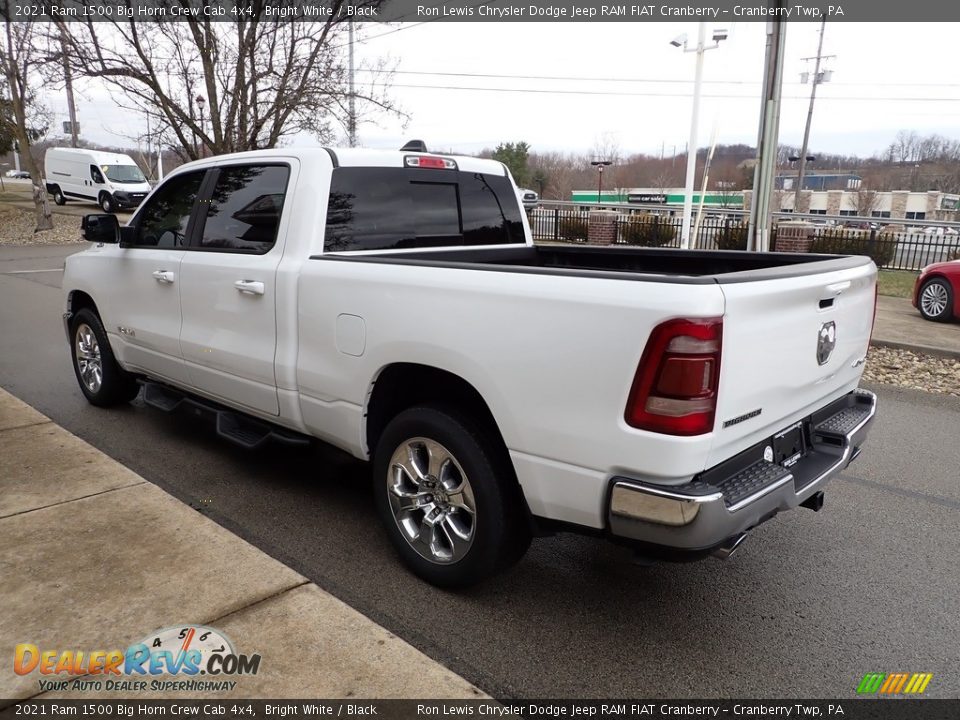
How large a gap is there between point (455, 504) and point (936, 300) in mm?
9872

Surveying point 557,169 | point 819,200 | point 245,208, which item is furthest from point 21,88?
point 819,200

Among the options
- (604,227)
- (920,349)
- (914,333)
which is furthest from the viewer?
(604,227)

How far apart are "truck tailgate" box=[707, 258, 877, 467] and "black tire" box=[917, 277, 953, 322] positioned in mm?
8255

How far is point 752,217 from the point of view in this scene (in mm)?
10852

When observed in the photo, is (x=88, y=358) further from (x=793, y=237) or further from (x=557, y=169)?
(x=557, y=169)

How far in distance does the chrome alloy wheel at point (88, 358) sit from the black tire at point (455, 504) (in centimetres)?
353

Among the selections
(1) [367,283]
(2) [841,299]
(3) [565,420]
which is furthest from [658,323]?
(1) [367,283]

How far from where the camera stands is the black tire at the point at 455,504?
2.85 meters

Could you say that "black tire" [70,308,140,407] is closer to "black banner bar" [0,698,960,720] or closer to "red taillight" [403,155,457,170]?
"red taillight" [403,155,457,170]

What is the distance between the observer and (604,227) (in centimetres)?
2131

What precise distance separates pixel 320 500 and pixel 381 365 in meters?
1.43

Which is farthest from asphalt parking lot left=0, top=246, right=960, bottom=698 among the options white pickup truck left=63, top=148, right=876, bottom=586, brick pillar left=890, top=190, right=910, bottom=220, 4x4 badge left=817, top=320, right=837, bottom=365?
brick pillar left=890, top=190, right=910, bottom=220

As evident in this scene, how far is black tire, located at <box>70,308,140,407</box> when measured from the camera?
18.0 feet

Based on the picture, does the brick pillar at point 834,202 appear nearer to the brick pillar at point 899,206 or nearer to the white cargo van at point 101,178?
the brick pillar at point 899,206
